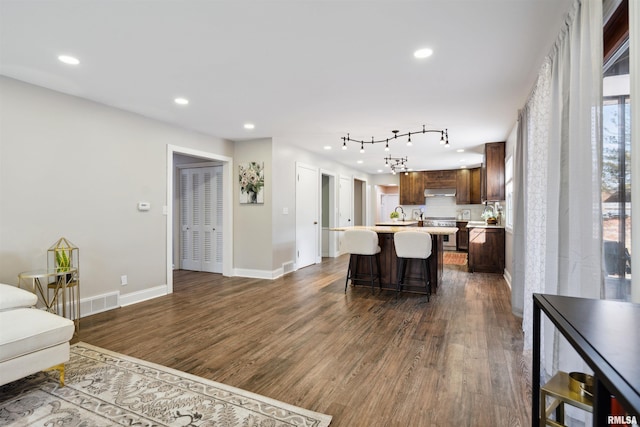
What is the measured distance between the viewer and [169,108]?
4059 mm

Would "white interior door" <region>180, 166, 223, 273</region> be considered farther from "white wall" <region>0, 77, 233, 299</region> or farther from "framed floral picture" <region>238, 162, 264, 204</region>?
"white wall" <region>0, 77, 233, 299</region>

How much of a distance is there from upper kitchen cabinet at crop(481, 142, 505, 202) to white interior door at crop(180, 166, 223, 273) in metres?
5.00

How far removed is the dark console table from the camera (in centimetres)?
63

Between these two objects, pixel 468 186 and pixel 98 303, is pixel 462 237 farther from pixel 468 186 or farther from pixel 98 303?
pixel 98 303

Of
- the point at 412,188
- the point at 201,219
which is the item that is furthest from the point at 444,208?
the point at 201,219

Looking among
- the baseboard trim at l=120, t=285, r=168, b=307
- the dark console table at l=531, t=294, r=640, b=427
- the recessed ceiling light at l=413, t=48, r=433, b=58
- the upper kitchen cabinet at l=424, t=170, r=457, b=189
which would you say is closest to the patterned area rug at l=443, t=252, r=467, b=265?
the upper kitchen cabinet at l=424, t=170, r=457, b=189

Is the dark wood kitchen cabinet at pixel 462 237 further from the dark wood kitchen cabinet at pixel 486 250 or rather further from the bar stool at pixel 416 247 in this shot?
the bar stool at pixel 416 247

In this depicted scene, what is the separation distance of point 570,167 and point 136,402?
116 inches

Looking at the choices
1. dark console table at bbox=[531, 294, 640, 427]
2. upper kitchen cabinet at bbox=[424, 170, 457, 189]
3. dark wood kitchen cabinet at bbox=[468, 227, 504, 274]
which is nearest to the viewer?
dark console table at bbox=[531, 294, 640, 427]

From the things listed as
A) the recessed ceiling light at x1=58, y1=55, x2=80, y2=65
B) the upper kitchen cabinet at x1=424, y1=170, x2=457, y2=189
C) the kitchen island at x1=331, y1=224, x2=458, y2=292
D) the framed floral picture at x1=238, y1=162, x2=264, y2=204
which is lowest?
the kitchen island at x1=331, y1=224, x2=458, y2=292

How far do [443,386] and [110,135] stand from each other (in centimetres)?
441

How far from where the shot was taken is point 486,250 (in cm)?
610

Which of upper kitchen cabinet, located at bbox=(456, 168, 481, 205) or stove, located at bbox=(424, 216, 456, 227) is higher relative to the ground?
upper kitchen cabinet, located at bbox=(456, 168, 481, 205)

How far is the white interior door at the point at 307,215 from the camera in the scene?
6582 millimetres
